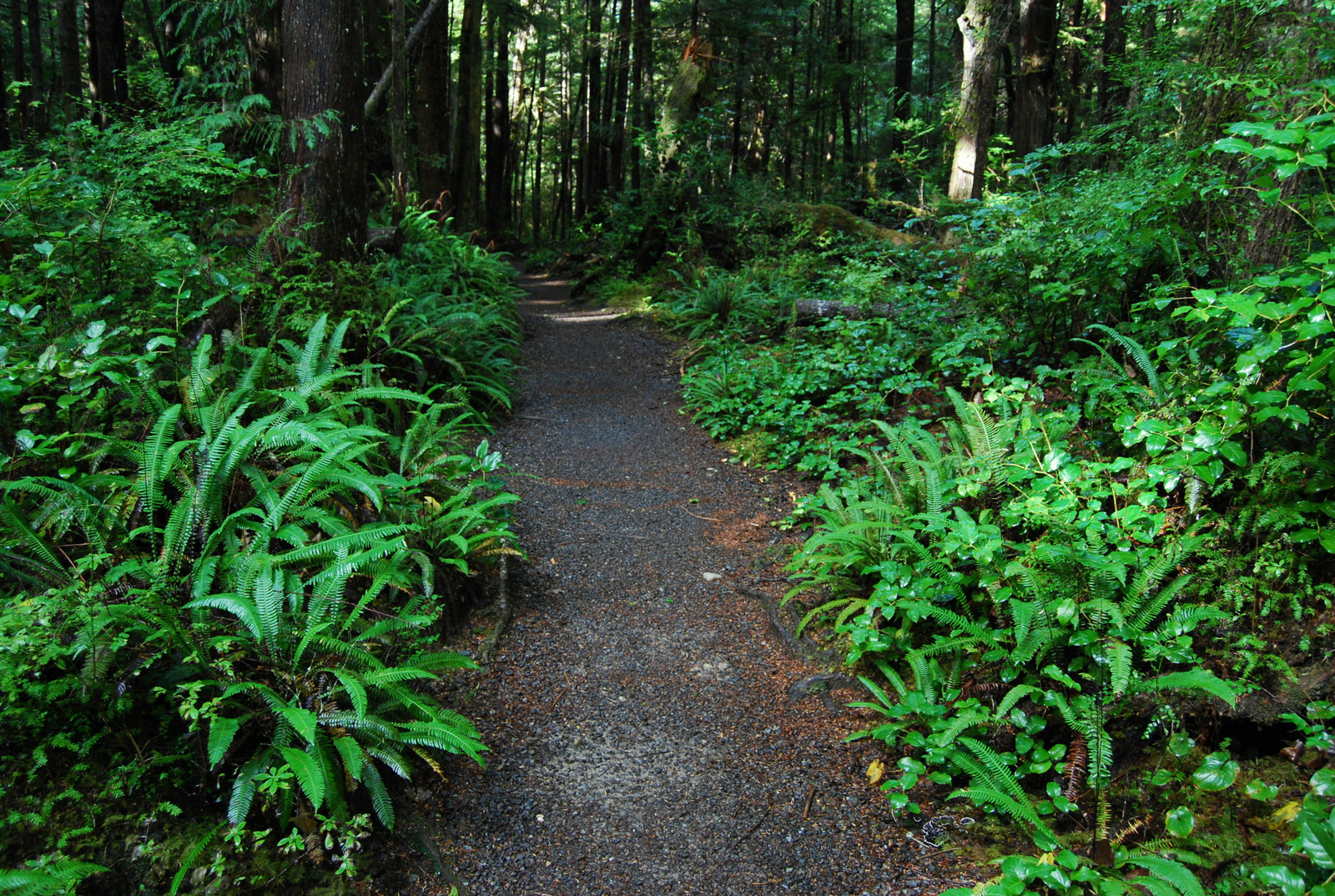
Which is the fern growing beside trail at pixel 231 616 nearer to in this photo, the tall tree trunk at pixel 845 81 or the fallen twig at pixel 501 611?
the fallen twig at pixel 501 611

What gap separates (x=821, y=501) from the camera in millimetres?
4996

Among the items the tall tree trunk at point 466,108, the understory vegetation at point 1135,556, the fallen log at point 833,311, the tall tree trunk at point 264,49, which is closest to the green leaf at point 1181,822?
the understory vegetation at point 1135,556

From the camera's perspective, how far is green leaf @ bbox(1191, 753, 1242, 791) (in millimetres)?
2287

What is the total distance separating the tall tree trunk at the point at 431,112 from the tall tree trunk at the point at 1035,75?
9202mm

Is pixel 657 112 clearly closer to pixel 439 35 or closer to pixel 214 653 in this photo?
→ pixel 439 35

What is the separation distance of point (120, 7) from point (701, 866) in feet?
53.7

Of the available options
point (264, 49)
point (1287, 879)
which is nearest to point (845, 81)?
point (264, 49)

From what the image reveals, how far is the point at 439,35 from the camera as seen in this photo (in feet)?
42.9

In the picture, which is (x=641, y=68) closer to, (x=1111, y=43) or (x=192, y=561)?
(x=1111, y=43)

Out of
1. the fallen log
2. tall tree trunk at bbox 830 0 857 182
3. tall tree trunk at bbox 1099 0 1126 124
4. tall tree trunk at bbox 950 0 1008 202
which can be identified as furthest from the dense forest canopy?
tall tree trunk at bbox 830 0 857 182

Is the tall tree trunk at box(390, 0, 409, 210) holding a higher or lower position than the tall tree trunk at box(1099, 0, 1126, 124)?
lower

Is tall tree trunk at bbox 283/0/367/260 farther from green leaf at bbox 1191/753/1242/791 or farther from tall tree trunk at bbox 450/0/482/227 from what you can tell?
tall tree trunk at bbox 450/0/482/227

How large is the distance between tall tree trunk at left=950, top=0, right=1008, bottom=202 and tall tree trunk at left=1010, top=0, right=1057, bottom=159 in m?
1.57

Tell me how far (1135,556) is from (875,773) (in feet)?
4.91
